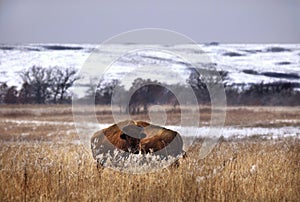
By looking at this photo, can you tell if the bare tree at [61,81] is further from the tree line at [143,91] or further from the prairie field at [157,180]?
the prairie field at [157,180]

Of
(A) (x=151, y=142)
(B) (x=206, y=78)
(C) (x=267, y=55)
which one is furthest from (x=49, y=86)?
(A) (x=151, y=142)

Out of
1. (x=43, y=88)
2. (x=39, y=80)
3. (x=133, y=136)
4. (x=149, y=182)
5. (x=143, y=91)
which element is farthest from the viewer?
(x=39, y=80)

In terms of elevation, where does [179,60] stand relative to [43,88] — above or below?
above

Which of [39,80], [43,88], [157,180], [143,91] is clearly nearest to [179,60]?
[39,80]

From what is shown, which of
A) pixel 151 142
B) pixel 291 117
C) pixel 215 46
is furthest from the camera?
pixel 215 46

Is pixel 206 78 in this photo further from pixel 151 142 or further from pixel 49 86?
pixel 151 142

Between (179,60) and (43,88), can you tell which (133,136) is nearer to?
(43,88)

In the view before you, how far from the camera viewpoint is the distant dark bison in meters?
5.47

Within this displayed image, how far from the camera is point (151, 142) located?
550cm

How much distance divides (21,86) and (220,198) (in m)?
25.9

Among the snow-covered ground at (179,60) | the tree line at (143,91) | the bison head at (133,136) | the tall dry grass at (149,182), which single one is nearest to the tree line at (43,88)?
the tree line at (143,91)

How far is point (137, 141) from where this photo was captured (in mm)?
5496

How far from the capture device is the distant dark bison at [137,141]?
5469 millimetres

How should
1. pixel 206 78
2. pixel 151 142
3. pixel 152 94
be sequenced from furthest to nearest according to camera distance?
→ pixel 206 78
pixel 152 94
pixel 151 142
